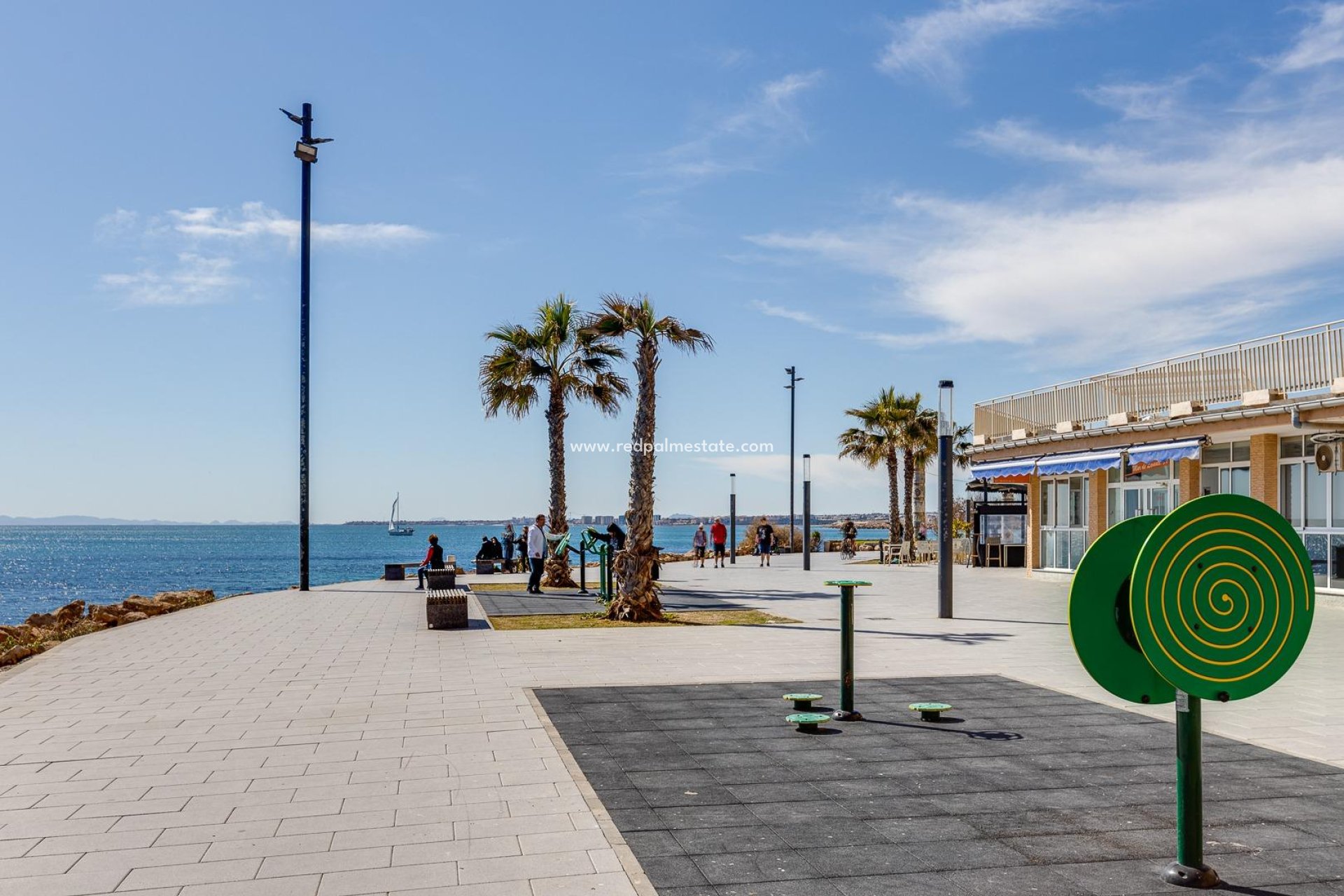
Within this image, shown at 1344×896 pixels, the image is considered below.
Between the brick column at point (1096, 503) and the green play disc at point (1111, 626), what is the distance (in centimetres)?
2213

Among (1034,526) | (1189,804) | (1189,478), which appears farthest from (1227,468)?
(1189,804)

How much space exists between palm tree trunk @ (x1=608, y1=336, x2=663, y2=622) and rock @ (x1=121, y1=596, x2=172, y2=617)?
7888mm

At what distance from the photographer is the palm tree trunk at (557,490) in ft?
74.8

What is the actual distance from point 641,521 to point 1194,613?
481 inches

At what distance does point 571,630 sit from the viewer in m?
14.6

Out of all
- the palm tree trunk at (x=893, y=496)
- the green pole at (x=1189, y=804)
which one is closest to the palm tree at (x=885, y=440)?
the palm tree trunk at (x=893, y=496)

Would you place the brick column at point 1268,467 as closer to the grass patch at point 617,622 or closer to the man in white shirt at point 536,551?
the grass patch at point 617,622

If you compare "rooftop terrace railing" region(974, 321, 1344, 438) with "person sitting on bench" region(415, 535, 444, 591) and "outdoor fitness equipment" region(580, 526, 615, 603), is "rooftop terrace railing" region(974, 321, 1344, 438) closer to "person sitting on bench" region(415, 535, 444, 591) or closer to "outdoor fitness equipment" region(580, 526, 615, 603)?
"outdoor fitness equipment" region(580, 526, 615, 603)

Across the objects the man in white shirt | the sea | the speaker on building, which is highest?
the speaker on building

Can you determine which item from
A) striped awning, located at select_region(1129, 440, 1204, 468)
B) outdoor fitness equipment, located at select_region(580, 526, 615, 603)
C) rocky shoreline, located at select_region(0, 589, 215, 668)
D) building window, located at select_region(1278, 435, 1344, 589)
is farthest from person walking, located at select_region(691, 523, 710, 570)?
building window, located at select_region(1278, 435, 1344, 589)

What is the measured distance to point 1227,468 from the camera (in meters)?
20.8

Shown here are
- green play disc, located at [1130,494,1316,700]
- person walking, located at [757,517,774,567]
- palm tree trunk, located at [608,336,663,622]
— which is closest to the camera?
green play disc, located at [1130,494,1316,700]

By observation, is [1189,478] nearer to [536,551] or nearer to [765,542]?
[536,551]

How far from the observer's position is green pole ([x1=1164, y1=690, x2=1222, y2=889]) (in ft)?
14.1
